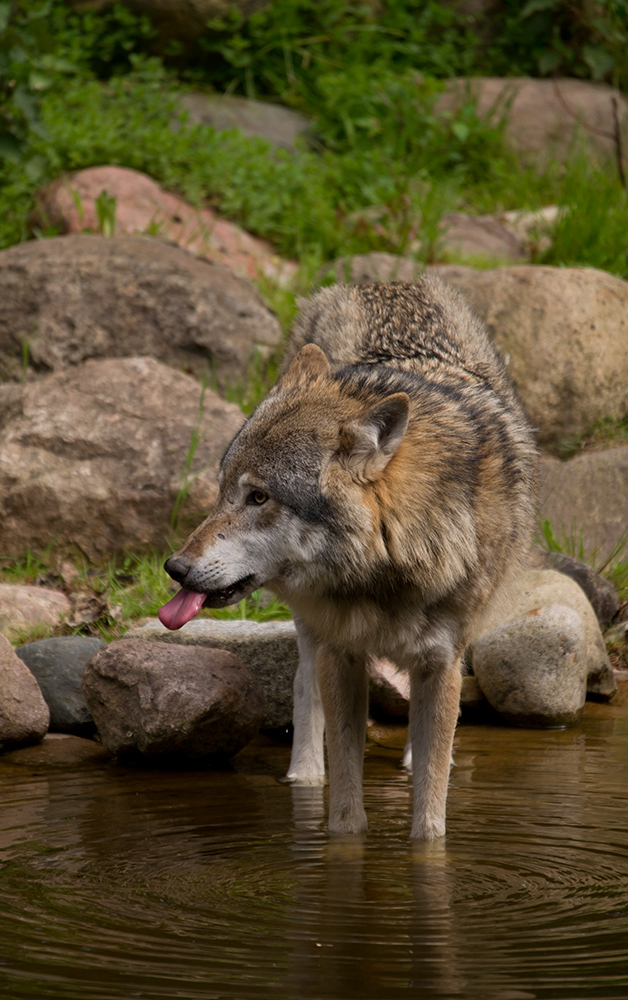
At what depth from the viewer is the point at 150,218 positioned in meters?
9.93

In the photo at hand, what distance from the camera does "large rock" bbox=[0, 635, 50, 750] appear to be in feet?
16.3

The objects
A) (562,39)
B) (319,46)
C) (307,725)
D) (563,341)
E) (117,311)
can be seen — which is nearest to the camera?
(307,725)

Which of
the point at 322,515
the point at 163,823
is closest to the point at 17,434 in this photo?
the point at 163,823

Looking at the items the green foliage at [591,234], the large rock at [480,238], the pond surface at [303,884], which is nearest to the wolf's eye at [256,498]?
the pond surface at [303,884]

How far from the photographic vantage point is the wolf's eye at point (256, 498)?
355 centimetres

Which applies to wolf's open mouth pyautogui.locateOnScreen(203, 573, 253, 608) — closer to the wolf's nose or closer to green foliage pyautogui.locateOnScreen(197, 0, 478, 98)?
the wolf's nose

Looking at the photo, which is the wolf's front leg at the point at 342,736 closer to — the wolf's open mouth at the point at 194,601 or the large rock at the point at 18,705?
the wolf's open mouth at the point at 194,601

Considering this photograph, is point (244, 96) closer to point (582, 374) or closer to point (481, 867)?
point (582, 374)

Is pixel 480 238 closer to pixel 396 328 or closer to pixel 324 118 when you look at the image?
pixel 324 118

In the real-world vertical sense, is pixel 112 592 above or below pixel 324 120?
below

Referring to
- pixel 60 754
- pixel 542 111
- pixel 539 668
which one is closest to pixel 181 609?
pixel 60 754

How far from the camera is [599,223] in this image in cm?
1002

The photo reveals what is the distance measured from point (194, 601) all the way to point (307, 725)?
66.3 inches

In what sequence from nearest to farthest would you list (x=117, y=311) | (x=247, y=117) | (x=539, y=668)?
(x=539, y=668), (x=117, y=311), (x=247, y=117)
